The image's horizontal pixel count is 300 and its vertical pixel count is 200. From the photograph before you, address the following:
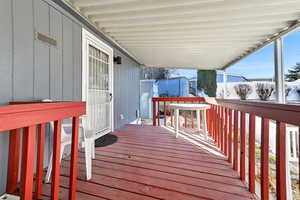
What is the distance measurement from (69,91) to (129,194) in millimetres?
1724

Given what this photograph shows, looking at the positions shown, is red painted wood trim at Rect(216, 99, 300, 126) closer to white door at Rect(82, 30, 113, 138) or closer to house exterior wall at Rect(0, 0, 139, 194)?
house exterior wall at Rect(0, 0, 139, 194)

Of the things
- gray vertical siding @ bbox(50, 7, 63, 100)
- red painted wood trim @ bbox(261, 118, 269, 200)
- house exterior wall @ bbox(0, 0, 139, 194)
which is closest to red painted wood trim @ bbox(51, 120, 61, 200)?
house exterior wall @ bbox(0, 0, 139, 194)

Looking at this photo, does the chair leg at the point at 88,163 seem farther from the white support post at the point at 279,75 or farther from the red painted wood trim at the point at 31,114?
the white support post at the point at 279,75

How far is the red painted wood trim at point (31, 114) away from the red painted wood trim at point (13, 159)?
75 centimetres

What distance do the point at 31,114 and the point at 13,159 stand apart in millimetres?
1000

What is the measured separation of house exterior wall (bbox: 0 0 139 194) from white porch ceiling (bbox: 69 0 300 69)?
41 centimetres

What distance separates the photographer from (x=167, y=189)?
1.44m

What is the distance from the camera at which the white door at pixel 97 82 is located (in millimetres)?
2643

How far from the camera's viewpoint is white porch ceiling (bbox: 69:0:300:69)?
2014 mm

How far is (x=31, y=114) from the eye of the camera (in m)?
0.81

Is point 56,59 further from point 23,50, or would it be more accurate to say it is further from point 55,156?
point 55,156

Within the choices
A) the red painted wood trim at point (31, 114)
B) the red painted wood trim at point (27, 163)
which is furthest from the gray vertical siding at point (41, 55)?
the red painted wood trim at point (27, 163)

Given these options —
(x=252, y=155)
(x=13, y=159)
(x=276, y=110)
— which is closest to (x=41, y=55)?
(x=13, y=159)

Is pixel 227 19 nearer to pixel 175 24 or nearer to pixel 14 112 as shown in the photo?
pixel 175 24
